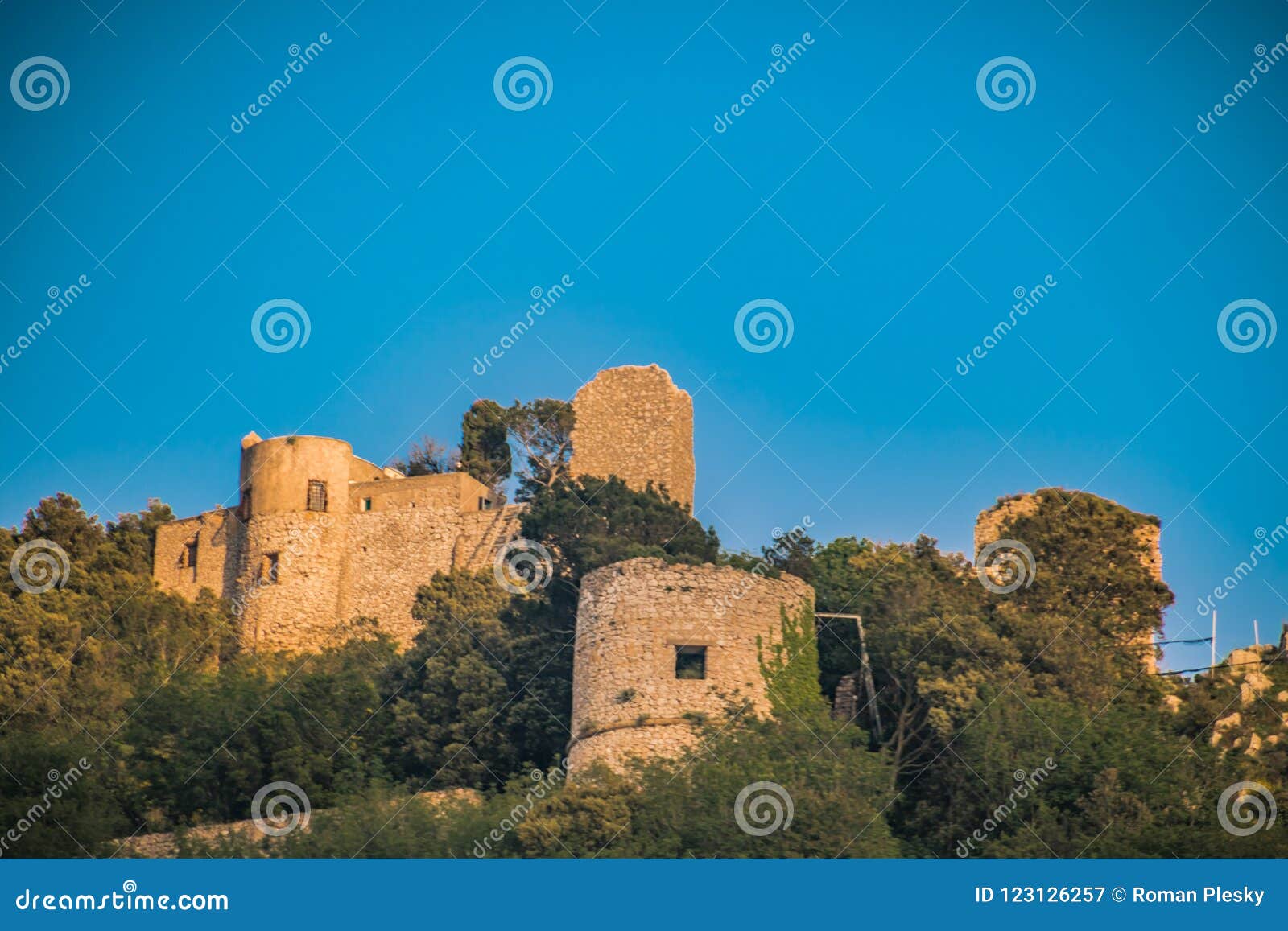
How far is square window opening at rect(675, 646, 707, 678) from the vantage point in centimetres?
2631

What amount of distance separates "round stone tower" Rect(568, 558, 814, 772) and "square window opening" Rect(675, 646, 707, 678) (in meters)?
0.01

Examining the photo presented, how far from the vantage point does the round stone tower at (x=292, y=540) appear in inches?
1608

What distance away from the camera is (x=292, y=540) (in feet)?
136

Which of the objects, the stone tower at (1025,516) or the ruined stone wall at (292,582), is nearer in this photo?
the stone tower at (1025,516)

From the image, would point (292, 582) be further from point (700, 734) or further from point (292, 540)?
point (700, 734)

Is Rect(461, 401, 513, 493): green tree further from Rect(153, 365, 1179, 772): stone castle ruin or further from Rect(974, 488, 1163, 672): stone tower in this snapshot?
Rect(974, 488, 1163, 672): stone tower

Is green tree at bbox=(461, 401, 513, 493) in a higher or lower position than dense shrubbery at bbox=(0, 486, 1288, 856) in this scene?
higher

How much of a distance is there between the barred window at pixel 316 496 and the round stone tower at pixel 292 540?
2 centimetres

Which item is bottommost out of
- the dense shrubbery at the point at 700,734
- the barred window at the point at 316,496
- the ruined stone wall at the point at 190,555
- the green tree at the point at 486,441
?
the dense shrubbery at the point at 700,734

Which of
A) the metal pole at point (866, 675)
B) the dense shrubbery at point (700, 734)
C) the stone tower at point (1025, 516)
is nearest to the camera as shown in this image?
the dense shrubbery at point (700, 734)

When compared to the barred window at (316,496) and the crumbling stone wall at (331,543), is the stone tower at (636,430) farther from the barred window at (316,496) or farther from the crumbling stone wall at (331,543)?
the barred window at (316,496)

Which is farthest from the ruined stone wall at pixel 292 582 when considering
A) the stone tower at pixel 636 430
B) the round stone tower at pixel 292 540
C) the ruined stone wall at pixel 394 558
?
the stone tower at pixel 636 430

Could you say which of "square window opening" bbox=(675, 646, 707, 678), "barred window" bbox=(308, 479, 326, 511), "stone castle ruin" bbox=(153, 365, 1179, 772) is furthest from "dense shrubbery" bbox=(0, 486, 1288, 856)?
"barred window" bbox=(308, 479, 326, 511)

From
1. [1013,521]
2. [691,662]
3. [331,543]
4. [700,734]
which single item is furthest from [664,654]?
[331,543]
